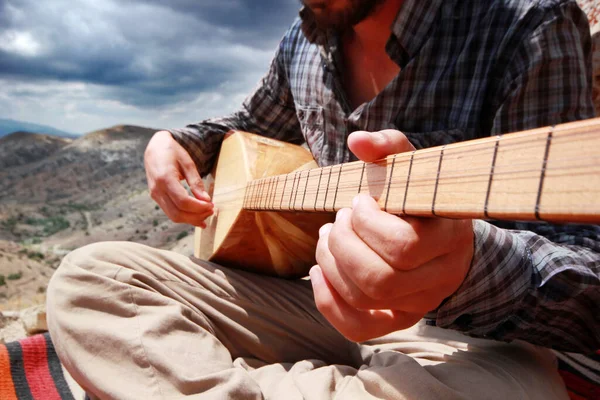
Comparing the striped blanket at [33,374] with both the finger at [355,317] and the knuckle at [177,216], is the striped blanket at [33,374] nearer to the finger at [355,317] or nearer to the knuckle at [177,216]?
the knuckle at [177,216]

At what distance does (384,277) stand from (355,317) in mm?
114

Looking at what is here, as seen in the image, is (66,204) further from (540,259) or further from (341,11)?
(540,259)

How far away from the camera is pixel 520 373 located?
0.79 metres

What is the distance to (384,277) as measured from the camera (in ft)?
1.71


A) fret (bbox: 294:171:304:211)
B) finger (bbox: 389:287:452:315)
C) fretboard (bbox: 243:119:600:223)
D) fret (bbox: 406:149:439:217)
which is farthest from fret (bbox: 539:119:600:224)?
fret (bbox: 294:171:304:211)

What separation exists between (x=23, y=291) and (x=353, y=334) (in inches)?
137

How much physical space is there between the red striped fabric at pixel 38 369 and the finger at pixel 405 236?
1.22 m

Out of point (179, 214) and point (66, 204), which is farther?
point (66, 204)

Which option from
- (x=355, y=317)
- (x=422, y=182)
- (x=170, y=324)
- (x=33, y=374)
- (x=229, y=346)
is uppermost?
(x=422, y=182)

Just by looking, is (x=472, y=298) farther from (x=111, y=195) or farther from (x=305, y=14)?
→ (x=111, y=195)

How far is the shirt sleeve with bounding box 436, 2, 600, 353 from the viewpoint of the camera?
2.18 ft

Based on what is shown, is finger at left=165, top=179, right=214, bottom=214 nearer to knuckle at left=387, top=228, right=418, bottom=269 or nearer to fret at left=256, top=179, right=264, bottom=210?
fret at left=256, top=179, right=264, bottom=210

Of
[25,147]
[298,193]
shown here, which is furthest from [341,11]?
[25,147]

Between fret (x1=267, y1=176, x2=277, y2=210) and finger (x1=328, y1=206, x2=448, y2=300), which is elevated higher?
fret (x1=267, y1=176, x2=277, y2=210)
